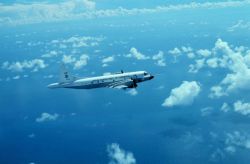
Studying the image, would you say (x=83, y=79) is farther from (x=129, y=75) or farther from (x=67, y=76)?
(x=129, y=75)

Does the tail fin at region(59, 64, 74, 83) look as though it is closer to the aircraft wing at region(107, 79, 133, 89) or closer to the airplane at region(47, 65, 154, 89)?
the airplane at region(47, 65, 154, 89)

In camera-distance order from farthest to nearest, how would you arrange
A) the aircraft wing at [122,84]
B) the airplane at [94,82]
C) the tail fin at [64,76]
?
the aircraft wing at [122,84] → the tail fin at [64,76] → the airplane at [94,82]

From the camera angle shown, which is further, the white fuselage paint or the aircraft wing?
the aircraft wing

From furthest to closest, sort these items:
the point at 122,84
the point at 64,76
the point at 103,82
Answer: the point at 122,84 < the point at 103,82 < the point at 64,76

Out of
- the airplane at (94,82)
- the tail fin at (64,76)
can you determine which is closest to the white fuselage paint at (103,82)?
the airplane at (94,82)

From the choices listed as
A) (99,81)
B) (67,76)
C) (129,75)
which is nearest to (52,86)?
(67,76)

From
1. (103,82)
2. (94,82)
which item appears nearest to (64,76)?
(94,82)

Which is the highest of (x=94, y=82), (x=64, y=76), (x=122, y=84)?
(x=64, y=76)

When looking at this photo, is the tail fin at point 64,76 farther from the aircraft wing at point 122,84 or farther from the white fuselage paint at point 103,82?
the aircraft wing at point 122,84

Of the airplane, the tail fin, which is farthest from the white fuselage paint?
the tail fin

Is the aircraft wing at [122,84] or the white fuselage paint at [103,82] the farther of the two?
the aircraft wing at [122,84]

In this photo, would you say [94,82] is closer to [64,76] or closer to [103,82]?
[103,82]
